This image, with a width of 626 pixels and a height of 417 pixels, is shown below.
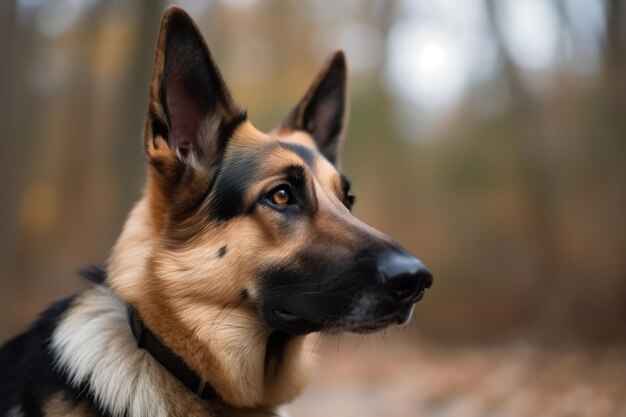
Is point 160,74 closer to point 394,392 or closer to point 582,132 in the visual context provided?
point 394,392

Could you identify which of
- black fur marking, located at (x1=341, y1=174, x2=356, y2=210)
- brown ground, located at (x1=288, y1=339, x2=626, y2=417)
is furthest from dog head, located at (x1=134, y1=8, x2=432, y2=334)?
brown ground, located at (x1=288, y1=339, x2=626, y2=417)

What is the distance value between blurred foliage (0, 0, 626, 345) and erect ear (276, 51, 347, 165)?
450 cm

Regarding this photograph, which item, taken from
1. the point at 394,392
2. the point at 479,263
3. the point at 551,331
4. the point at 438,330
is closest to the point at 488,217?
the point at 479,263

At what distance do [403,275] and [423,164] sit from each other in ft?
38.1

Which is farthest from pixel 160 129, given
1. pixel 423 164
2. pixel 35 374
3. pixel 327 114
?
pixel 423 164

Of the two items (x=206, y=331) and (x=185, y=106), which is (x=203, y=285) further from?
(x=185, y=106)

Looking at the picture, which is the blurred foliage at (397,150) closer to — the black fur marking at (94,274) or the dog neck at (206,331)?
the black fur marking at (94,274)

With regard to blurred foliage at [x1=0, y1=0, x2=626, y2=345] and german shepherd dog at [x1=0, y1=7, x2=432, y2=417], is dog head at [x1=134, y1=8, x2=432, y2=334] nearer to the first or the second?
german shepherd dog at [x1=0, y1=7, x2=432, y2=417]

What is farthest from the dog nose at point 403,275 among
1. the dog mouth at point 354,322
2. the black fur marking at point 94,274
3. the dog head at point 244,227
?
the black fur marking at point 94,274

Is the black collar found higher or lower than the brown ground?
higher

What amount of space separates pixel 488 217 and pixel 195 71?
10.3 m

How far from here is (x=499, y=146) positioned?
40.8 ft

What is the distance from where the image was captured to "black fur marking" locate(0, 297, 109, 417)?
3.03m

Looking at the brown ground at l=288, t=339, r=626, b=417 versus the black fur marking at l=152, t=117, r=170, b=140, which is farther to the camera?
the brown ground at l=288, t=339, r=626, b=417
